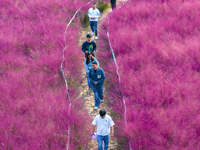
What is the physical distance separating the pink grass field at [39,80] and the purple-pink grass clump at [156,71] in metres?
1.21

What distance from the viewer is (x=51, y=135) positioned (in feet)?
16.6

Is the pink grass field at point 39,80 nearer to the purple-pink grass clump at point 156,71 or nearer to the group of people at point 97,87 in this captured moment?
the group of people at point 97,87

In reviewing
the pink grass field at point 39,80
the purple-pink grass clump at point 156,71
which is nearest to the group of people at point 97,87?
the purple-pink grass clump at point 156,71

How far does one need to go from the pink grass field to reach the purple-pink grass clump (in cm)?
121

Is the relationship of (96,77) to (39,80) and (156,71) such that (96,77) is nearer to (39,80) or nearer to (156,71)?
(156,71)

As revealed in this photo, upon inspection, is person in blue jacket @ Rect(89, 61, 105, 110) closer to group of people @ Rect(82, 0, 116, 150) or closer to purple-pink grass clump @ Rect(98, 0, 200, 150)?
group of people @ Rect(82, 0, 116, 150)

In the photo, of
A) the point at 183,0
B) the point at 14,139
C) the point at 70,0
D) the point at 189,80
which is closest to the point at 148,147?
the point at 189,80

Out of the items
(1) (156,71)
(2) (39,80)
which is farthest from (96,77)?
(2) (39,80)

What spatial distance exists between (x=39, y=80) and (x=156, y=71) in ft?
12.4

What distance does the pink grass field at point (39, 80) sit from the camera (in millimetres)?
5129

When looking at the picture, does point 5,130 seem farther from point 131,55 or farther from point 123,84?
point 131,55

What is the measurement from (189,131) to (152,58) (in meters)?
3.17

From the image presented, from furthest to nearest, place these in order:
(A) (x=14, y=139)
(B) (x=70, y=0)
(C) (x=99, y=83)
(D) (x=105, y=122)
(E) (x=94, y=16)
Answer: (B) (x=70, y=0)
(E) (x=94, y=16)
(C) (x=99, y=83)
(A) (x=14, y=139)
(D) (x=105, y=122)

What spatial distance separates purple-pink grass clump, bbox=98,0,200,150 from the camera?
192 inches
